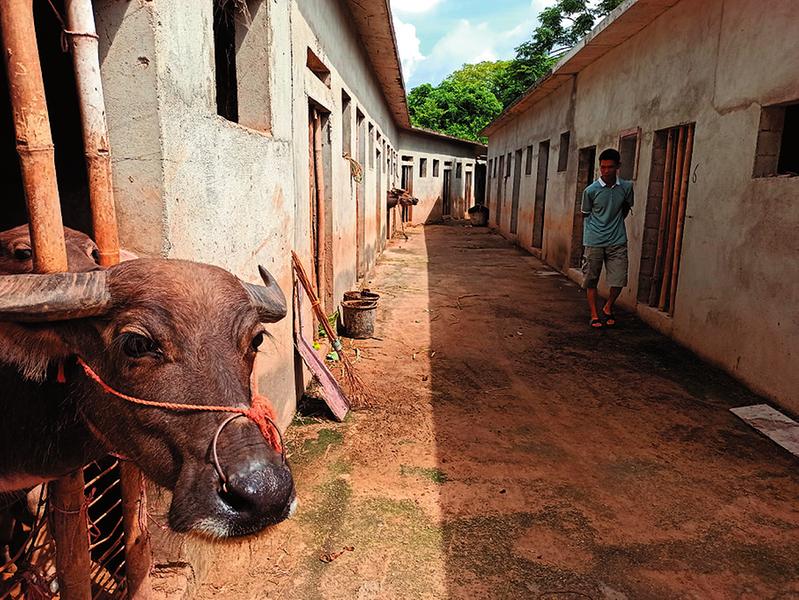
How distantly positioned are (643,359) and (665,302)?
1589 millimetres

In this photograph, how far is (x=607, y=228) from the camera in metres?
7.59

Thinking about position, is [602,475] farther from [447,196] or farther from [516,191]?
[447,196]

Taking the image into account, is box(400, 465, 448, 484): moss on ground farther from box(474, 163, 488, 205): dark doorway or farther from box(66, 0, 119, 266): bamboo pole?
box(474, 163, 488, 205): dark doorway

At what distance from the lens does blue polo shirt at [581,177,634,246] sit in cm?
747

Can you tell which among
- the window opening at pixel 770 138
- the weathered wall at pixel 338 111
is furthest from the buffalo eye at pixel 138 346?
the window opening at pixel 770 138

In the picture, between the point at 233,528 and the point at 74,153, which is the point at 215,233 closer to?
the point at 74,153

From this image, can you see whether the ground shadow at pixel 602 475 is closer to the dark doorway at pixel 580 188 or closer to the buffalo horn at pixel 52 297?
the buffalo horn at pixel 52 297

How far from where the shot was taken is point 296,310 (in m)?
4.94

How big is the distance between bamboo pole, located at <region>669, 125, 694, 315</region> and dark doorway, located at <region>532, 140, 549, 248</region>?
758cm

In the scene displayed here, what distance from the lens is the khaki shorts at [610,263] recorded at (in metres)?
7.62

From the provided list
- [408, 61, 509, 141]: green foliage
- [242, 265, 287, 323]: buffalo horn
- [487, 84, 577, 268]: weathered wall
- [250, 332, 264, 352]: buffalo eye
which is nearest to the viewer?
[250, 332, 264, 352]: buffalo eye

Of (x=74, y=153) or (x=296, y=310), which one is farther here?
(x=296, y=310)

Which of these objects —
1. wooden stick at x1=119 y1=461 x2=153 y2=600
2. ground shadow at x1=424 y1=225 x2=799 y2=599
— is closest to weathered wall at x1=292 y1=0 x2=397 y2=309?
ground shadow at x1=424 y1=225 x2=799 y2=599

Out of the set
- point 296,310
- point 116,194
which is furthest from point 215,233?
point 296,310
